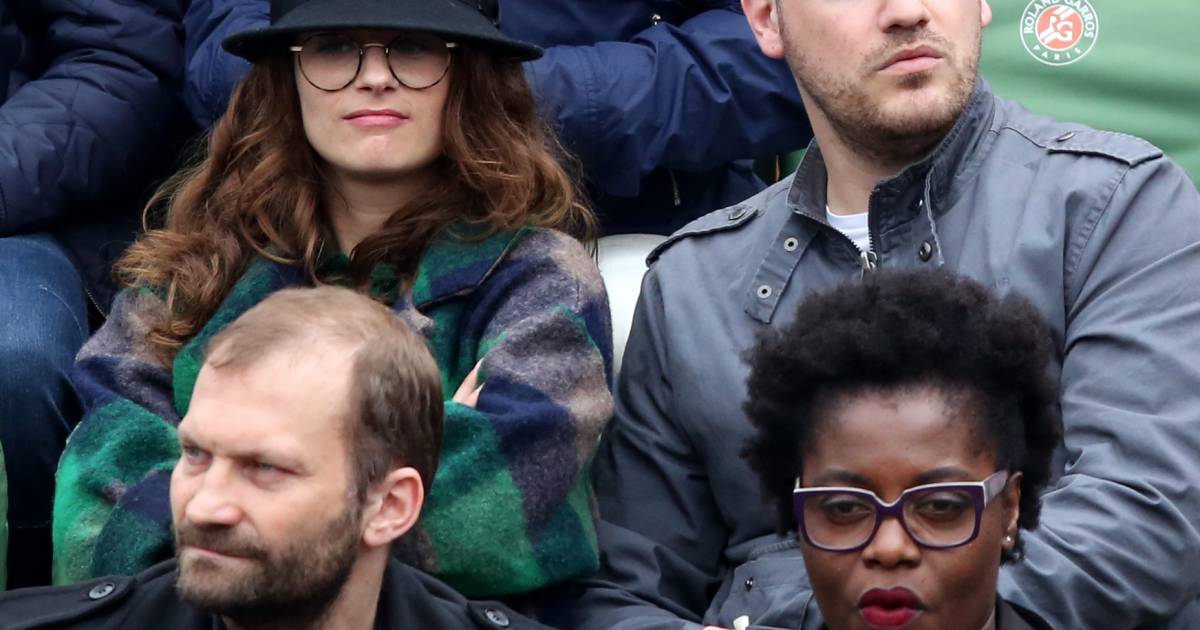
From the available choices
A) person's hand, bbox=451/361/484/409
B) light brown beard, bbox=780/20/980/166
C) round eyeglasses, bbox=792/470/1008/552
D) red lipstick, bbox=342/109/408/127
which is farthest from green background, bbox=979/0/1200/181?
round eyeglasses, bbox=792/470/1008/552

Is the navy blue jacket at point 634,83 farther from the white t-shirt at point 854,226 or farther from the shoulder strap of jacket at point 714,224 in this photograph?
the white t-shirt at point 854,226

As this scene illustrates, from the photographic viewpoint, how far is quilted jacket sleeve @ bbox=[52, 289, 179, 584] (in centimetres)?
321

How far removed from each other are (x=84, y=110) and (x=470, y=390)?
1176 millimetres

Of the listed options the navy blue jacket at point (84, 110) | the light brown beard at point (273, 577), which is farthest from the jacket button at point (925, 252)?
the navy blue jacket at point (84, 110)

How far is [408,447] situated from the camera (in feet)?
9.36

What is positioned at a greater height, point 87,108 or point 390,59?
point 390,59

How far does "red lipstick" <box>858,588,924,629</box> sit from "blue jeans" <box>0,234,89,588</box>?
1.62m

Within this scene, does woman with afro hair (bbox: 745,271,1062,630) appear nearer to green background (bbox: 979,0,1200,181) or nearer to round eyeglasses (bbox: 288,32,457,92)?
round eyeglasses (bbox: 288,32,457,92)

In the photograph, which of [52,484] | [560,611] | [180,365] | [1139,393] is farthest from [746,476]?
[52,484]

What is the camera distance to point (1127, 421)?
3.06m

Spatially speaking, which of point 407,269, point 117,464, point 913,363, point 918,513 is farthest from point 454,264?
point 918,513

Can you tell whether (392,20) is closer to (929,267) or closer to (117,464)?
(117,464)

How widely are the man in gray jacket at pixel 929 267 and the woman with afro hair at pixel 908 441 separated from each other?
232 mm

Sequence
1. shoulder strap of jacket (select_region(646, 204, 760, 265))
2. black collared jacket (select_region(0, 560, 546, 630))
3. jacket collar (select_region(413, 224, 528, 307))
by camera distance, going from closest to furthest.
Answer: black collared jacket (select_region(0, 560, 546, 630)) < jacket collar (select_region(413, 224, 528, 307)) < shoulder strap of jacket (select_region(646, 204, 760, 265))
